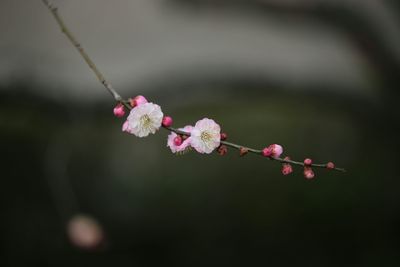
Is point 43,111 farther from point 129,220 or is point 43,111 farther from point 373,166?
point 373,166

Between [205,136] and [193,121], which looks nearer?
[205,136]

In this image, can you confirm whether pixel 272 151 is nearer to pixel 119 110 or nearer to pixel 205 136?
pixel 205 136

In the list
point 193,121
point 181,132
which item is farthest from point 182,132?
point 193,121

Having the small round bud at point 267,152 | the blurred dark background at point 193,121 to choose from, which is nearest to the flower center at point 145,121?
the small round bud at point 267,152

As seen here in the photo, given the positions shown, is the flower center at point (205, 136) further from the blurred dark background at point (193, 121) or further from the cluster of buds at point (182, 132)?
the blurred dark background at point (193, 121)

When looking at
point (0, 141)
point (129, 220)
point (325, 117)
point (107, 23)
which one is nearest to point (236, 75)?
point (325, 117)

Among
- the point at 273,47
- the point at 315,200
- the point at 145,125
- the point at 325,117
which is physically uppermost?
the point at 273,47

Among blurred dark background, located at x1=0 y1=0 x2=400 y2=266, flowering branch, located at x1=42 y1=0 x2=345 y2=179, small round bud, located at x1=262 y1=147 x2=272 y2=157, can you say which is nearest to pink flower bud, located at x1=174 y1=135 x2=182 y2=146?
flowering branch, located at x1=42 y1=0 x2=345 y2=179

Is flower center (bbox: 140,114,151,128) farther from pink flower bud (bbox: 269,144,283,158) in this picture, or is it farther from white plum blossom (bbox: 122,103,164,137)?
pink flower bud (bbox: 269,144,283,158)
